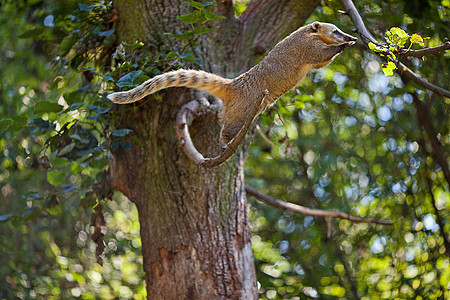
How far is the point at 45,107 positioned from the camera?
2.79 m

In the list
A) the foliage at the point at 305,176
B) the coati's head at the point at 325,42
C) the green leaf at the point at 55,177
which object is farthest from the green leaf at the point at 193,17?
the green leaf at the point at 55,177

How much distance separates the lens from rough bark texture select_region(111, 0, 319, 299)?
2619 mm

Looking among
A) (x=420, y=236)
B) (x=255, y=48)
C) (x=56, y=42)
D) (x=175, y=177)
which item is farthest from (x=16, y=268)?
(x=420, y=236)

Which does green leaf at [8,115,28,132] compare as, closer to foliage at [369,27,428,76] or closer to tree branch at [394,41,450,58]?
foliage at [369,27,428,76]

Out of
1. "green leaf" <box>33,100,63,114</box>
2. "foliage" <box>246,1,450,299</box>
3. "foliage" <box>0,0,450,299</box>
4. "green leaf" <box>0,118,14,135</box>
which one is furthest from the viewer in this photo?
"foliage" <box>246,1,450,299</box>

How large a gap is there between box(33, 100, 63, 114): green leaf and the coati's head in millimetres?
1590

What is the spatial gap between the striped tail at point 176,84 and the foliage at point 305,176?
0.84 metres

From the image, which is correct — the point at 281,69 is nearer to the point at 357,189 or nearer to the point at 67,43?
the point at 67,43

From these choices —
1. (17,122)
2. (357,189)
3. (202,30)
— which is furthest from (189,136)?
(357,189)

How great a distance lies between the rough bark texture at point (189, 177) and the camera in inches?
103

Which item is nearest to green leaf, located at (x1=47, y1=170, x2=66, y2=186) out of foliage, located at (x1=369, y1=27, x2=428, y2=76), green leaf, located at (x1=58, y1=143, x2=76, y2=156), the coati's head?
green leaf, located at (x1=58, y1=143, x2=76, y2=156)

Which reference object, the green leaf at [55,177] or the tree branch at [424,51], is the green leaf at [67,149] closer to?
the green leaf at [55,177]

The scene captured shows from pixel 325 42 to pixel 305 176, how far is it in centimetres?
308

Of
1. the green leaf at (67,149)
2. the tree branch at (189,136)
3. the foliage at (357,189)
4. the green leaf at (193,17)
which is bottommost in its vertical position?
the foliage at (357,189)
